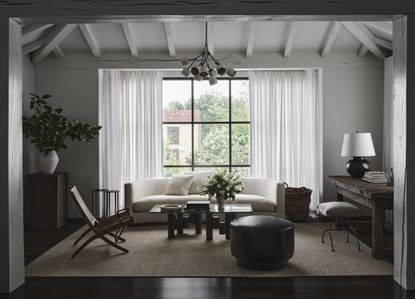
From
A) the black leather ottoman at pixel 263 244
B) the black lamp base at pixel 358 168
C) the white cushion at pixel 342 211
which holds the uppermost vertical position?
the black lamp base at pixel 358 168

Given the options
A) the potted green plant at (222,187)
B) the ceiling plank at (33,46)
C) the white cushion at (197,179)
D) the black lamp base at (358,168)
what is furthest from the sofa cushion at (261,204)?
the ceiling plank at (33,46)

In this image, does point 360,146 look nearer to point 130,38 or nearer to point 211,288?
point 211,288

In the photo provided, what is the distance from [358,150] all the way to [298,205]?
145cm

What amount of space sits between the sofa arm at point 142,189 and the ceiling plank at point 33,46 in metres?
2.56

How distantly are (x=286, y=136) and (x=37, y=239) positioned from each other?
4446mm

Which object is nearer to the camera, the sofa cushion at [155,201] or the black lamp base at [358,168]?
the black lamp base at [358,168]

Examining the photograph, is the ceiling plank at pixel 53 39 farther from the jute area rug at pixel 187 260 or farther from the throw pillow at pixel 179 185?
the jute area rug at pixel 187 260

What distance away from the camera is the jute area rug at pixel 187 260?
4.46 metres

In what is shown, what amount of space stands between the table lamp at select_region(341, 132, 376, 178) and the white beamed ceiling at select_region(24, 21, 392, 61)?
158cm

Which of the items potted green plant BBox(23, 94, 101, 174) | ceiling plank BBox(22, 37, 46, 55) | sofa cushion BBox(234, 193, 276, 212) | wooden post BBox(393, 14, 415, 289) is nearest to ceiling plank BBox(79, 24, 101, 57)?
ceiling plank BBox(22, 37, 46, 55)

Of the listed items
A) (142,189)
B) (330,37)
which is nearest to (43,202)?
(142,189)

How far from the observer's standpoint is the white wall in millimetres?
7562

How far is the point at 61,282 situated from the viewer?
13.7 ft

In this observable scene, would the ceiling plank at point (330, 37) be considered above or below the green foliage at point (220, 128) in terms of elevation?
above
